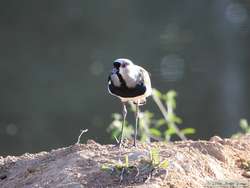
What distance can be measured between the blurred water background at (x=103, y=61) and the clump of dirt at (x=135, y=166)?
4.58 m

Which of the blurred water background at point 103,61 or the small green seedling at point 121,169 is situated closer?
the small green seedling at point 121,169

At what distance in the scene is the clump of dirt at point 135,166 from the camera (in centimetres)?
390

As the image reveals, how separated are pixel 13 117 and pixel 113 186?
644cm

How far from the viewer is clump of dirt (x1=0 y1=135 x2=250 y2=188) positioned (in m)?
3.90

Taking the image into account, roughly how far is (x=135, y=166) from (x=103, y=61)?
7.55 meters

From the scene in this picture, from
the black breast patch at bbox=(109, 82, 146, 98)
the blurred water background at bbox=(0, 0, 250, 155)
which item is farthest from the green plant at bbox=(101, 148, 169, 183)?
the blurred water background at bbox=(0, 0, 250, 155)

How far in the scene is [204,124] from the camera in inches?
372

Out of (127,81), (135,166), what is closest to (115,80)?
(127,81)

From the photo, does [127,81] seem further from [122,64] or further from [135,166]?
[135,166]

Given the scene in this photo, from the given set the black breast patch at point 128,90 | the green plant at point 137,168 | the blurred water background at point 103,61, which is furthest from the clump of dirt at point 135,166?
the blurred water background at point 103,61

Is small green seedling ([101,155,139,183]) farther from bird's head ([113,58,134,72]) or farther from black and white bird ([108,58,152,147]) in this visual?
bird's head ([113,58,134,72])

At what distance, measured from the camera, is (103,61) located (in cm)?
1141

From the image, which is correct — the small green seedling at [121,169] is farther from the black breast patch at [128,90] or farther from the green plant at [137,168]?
the black breast patch at [128,90]

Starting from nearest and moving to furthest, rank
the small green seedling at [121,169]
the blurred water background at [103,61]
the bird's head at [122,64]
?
the small green seedling at [121,169] → the bird's head at [122,64] → the blurred water background at [103,61]
